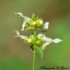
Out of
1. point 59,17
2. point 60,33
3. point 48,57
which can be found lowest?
point 48,57

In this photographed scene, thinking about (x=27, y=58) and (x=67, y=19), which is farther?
(x=67, y=19)

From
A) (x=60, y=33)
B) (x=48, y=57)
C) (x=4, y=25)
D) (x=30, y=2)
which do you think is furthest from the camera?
(x=30, y=2)

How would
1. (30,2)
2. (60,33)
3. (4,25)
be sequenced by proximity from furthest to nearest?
(30,2), (4,25), (60,33)

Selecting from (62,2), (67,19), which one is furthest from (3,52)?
(62,2)

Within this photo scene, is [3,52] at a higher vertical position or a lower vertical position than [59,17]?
lower

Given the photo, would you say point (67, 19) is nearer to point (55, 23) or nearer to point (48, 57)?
point (55, 23)

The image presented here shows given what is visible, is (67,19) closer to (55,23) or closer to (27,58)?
(55,23)
